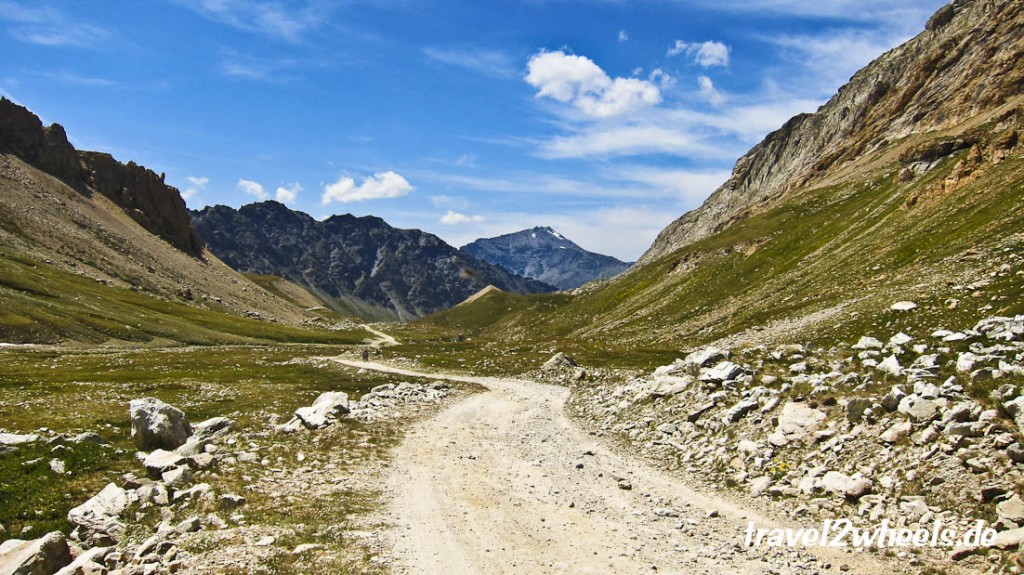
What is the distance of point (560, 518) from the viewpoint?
18547 millimetres

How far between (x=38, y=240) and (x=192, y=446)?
7043 inches

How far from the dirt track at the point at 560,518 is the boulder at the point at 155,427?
10.1m

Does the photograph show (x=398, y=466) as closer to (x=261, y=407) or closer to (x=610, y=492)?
(x=610, y=492)

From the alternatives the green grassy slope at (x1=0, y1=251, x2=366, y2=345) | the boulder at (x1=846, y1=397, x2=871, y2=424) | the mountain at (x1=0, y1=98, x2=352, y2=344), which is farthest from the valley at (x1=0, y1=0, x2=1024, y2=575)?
the mountain at (x1=0, y1=98, x2=352, y2=344)

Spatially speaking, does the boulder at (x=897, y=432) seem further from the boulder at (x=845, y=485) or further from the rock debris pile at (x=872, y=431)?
the boulder at (x=845, y=485)

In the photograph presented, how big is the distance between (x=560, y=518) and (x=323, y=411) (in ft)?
64.7

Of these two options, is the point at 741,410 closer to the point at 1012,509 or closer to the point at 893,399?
the point at 893,399

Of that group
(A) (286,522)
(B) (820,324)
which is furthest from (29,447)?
(B) (820,324)

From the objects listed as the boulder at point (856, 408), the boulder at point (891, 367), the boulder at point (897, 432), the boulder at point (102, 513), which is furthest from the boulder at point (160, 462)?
the boulder at point (891, 367)

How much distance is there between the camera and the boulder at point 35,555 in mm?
13180

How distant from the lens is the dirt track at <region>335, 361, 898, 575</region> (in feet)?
48.6

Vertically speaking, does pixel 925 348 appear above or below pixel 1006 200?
below

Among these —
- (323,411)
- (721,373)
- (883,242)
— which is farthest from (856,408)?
(883,242)

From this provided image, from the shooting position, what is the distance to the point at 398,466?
25406 mm
